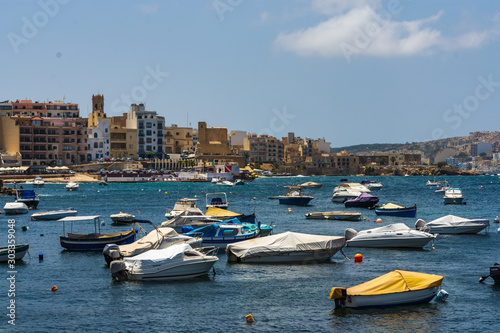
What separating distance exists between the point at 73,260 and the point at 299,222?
29.9 m

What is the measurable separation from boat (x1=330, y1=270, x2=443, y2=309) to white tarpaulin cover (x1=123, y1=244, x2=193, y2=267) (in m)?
9.67

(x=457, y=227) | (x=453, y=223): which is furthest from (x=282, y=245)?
(x=453, y=223)

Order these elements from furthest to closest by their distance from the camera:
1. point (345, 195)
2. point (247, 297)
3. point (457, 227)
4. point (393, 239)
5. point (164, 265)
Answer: point (345, 195) → point (457, 227) → point (393, 239) → point (164, 265) → point (247, 297)

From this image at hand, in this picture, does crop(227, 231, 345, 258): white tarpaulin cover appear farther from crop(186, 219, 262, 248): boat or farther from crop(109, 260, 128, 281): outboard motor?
crop(109, 260, 128, 281): outboard motor

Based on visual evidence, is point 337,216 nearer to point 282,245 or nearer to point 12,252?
point 282,245

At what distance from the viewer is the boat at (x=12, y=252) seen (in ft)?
133

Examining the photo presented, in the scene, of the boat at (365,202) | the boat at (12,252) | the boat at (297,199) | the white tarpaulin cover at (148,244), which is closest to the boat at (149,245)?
the white tarpaulin cover at (148,244)

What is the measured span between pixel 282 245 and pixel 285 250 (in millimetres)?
444

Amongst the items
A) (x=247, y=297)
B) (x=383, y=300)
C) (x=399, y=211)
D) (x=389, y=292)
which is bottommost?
(x=247, y=297)

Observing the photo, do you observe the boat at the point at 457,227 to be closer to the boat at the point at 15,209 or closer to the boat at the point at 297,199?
the boat at the point at 297,199

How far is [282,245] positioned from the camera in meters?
40.2

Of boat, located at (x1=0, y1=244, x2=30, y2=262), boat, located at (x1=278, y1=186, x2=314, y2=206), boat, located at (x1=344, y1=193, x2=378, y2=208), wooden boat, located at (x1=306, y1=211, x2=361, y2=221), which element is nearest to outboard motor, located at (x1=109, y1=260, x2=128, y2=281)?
boat, located at (x1=0, y1=244, x2=30, y2=262)

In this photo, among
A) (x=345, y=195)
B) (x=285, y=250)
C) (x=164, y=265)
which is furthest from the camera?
(x=345, y=195)

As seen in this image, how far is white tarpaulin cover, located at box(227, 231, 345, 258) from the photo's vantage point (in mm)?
39938
